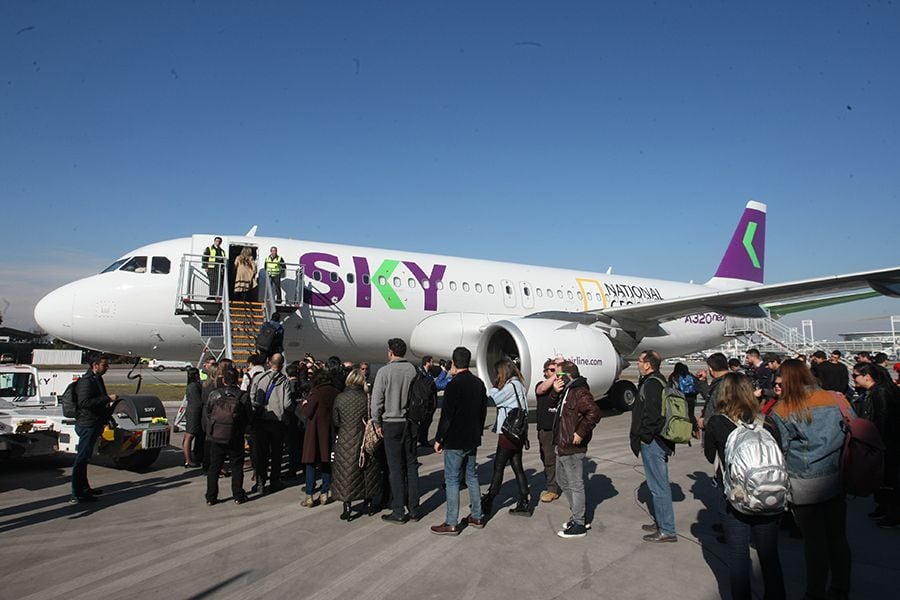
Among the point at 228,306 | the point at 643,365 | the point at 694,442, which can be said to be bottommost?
the point at 694,442

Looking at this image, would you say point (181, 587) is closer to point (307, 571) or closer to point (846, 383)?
point (307, 571)

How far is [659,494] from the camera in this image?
4.63 metres

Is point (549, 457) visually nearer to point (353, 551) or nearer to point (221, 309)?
point (353, 551)

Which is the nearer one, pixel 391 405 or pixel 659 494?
pixel 659 494

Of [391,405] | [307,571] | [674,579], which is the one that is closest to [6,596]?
[307,571]

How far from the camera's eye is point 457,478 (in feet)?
16.2

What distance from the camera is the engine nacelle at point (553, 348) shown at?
34.1 feet

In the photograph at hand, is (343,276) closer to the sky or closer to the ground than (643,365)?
closer to the sky

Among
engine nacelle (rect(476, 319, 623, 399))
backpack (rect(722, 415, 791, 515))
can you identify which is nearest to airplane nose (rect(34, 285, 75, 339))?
engine nacelle (rect(476, 319, 623, 399))

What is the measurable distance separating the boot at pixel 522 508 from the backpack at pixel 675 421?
5.03 ft

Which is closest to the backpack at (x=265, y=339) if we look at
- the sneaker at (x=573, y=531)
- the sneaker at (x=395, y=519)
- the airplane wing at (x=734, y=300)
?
the sneaker at (x=395, y=519)

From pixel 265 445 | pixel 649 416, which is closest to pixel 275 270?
pixel 265 445

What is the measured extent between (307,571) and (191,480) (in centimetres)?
359

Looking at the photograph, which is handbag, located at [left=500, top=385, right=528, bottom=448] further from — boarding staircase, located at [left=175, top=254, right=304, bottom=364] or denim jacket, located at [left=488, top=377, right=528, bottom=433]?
boarding staircase, located at [left=175, top=254, right=304, bottom=364]
